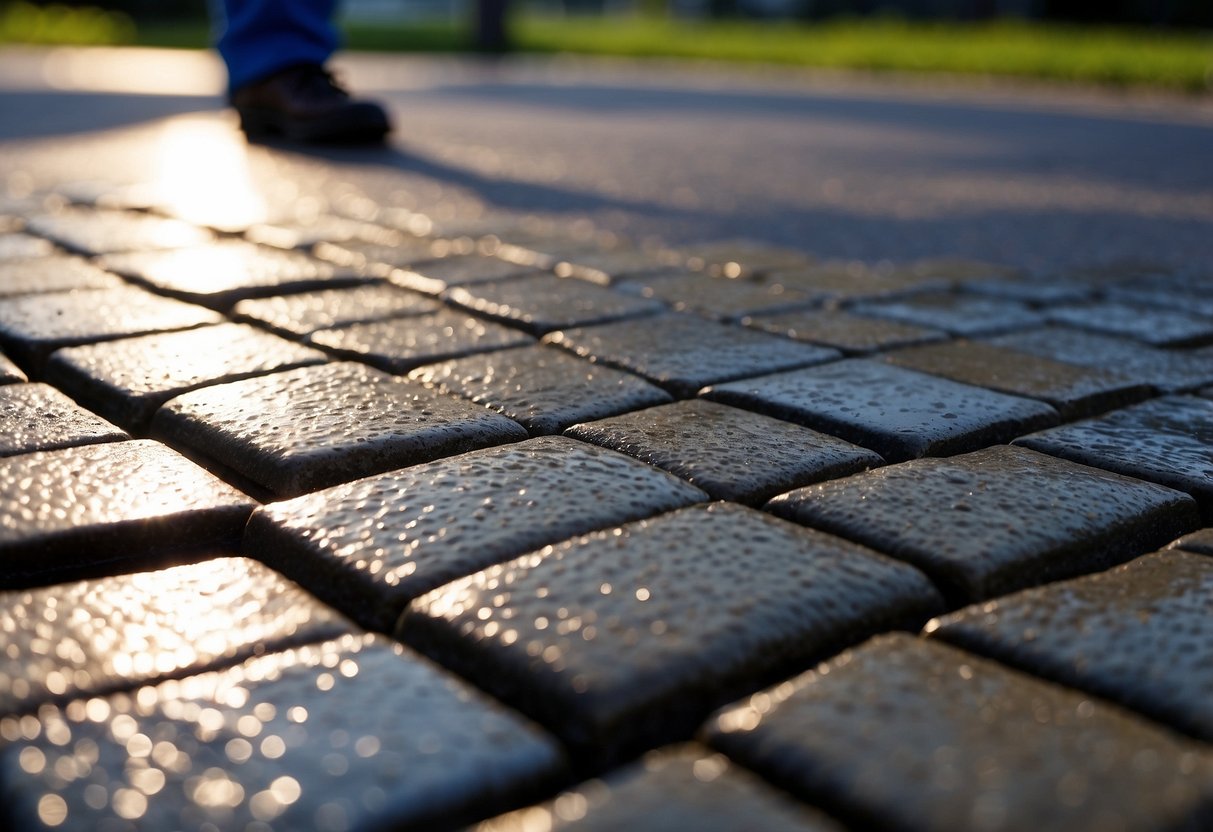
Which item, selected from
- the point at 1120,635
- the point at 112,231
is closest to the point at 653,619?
the point at 1120,635

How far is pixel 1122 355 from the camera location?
2.15 metres

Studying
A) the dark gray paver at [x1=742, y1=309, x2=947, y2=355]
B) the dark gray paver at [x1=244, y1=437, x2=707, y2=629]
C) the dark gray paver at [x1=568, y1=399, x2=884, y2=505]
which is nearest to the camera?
the dark gray paver at [x1=244, y1=437, x2=707, y2=629]

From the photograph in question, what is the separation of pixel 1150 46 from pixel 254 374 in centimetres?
1341

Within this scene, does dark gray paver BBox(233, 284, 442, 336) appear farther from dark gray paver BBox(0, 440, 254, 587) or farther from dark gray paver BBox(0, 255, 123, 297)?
dark gray paver BBox(0, 440, 254, 587)

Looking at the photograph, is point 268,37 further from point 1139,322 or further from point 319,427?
point 319,427

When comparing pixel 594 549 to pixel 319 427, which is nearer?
pixel 594 549

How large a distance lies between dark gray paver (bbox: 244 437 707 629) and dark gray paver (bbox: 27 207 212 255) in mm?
1611

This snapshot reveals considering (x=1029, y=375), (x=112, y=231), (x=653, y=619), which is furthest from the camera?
(x=112, y=231)

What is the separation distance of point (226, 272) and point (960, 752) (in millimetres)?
1939

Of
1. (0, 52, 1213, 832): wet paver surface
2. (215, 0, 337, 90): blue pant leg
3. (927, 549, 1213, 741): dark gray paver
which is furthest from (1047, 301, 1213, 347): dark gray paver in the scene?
(215, 0, 337, 90): blue pant leg

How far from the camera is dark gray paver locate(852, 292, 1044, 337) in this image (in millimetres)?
2336

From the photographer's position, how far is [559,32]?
65.5 ft

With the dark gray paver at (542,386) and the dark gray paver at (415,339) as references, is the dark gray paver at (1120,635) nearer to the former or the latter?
the dark gray paver at (542,386)

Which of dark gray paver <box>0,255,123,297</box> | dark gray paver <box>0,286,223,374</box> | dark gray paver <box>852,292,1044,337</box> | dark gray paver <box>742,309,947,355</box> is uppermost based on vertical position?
dark gray paver <box>742,309,947,355</box>
